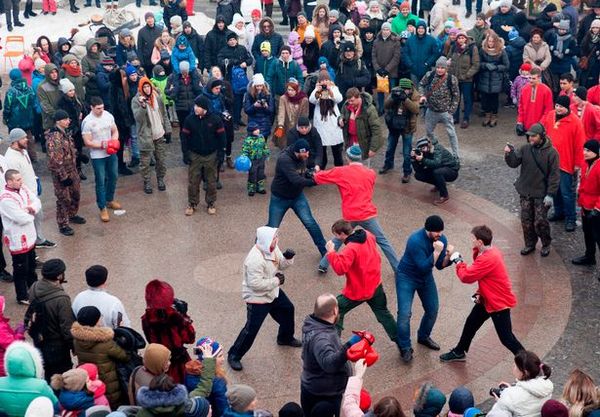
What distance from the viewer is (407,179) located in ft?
52.2

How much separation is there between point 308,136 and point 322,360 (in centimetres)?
634

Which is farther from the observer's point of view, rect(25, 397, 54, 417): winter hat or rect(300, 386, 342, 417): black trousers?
rect(300, 386, 342, 417): black trousers

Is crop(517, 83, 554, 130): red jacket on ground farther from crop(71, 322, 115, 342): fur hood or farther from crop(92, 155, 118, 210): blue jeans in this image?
crop(71, 322, 115, 342): fur hood

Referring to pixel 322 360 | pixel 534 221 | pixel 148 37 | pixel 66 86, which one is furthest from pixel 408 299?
pixel 148 37

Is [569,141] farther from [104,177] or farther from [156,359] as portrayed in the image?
[156,359]

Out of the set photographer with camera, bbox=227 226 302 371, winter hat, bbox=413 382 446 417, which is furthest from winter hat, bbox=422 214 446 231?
winter hat, bbox=413 382 446 417

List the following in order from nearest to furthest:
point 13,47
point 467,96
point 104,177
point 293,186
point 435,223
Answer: point 435,223, point 293,186, point 104,177, point 467,96, point 13,47

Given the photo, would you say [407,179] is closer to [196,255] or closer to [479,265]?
[196,255]

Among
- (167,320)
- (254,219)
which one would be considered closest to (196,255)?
(254,219)

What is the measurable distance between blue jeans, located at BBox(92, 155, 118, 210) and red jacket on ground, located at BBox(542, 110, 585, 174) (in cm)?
652

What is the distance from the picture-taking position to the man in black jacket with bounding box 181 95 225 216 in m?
14.4

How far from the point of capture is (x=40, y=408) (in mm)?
7379

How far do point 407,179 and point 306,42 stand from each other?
438 centimetres

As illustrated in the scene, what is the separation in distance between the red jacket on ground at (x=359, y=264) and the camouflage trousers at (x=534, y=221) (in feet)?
11.6
